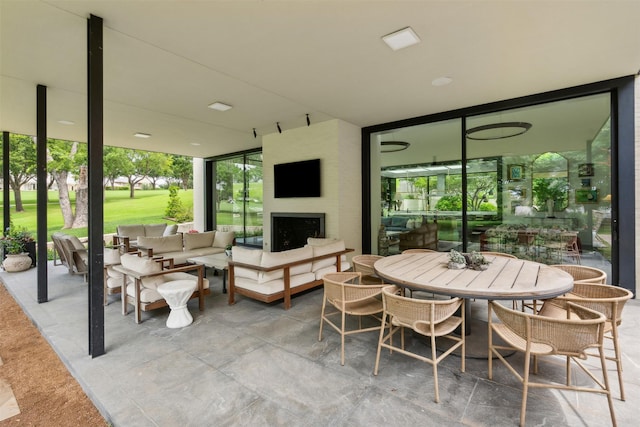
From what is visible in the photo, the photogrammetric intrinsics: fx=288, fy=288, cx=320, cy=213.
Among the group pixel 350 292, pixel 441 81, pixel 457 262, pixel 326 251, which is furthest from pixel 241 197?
pixel 457 262

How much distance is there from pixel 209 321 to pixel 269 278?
88cm

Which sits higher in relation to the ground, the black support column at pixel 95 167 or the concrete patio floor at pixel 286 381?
the black support column at pixel 95 167

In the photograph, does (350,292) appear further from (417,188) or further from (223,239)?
(223,239)

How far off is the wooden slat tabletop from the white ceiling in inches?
91.0

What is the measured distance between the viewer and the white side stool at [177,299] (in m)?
3.29

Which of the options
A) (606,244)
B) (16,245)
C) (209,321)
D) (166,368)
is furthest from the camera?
(16,245)

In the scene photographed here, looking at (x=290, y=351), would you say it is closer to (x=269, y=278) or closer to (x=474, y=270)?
(x=269, y=278)

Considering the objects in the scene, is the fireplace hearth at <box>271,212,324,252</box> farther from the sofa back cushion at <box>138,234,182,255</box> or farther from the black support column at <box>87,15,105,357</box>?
the black support column at <box>87,15,105,357</box>

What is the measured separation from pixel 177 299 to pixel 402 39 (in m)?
3.72

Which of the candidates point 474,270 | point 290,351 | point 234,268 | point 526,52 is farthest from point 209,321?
point 526,52

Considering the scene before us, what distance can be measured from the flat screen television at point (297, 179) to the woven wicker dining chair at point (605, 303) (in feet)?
14.1

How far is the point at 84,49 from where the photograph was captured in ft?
10.2

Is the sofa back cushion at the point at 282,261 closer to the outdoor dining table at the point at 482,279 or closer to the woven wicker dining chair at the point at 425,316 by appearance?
the outdoor dining table at the point at 482,279

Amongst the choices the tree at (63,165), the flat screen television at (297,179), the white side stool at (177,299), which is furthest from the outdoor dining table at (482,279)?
the tree at (63,165)
